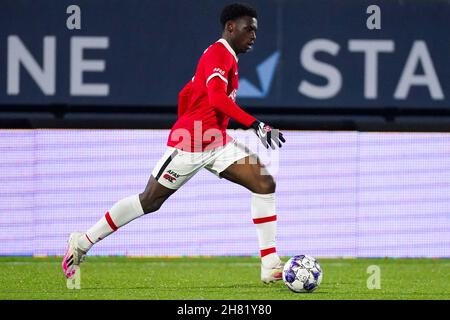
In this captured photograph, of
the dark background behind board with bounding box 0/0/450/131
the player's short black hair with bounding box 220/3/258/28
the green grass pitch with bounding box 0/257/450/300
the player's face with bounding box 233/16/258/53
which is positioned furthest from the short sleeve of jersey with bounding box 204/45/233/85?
the dark background behind board with bounding box 0/0/450/131

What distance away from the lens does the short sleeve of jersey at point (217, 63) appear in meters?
8.59

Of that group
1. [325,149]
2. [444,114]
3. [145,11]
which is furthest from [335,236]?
[145,11]

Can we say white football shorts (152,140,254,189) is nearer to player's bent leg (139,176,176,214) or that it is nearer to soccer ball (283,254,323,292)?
player's bent leg (139,176,176,214)

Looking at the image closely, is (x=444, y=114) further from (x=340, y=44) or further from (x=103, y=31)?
(x=103, y=31)

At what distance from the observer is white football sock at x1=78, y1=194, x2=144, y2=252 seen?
8750mm

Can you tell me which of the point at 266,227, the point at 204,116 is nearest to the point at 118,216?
the point at 204,116

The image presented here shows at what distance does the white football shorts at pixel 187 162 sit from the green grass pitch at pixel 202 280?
74 cm

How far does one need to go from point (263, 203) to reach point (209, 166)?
0.45m

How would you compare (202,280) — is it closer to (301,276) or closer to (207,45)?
(301,276)

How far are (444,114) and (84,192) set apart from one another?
352cm

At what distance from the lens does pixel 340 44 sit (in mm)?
12258

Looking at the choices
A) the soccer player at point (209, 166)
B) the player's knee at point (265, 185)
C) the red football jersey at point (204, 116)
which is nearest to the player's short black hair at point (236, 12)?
the soccer player at point (209, 166)

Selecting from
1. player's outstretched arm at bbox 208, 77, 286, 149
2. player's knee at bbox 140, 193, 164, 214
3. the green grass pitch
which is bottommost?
the green grass pitch

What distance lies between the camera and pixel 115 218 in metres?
8.77
